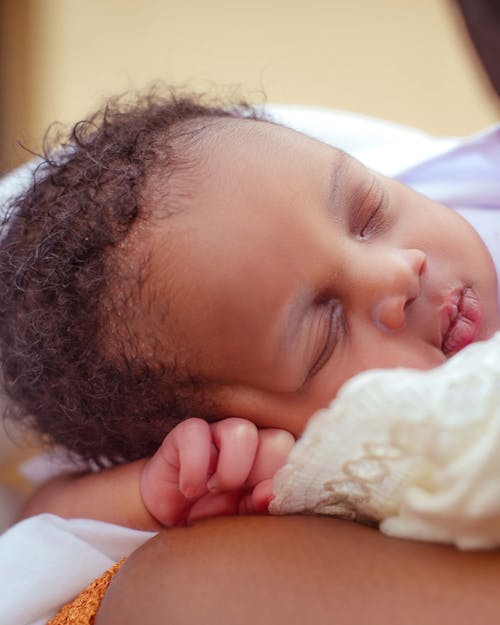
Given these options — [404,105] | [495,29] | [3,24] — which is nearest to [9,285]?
[495,29]

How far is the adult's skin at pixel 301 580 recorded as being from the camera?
47 centimetres

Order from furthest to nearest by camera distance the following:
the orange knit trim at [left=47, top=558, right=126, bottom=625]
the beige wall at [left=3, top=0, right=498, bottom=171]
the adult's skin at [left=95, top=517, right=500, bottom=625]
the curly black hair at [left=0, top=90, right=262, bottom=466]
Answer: the beige wall at [left=3, top=0, right=498, bottom=171] < the curly black hair at [left=0, top=90, right=262, bottom=466] < the orange knit trim at [left=47, top=558, right=126, bottom=625] < the adult's skin at [left=95, top=517, right=500, bottom=625]

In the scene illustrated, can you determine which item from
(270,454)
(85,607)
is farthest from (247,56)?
(85,607)

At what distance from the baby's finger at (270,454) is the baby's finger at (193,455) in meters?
0.04

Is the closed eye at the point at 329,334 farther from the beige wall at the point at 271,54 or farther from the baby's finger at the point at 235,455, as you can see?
the beige wall at the point at 271,54

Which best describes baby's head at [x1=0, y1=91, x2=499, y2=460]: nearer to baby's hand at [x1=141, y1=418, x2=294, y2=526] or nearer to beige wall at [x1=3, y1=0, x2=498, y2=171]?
baby's hand at [x1=141, y1=418, x2=294, y2=526]

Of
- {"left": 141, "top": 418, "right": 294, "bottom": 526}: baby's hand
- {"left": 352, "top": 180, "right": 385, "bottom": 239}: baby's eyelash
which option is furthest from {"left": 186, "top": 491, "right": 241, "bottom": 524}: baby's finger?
{"left": 352, "top": 180, "right": 385, "bottom": 239}: baby's eyelash

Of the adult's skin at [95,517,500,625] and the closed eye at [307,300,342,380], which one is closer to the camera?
the adult's skin at [95,517,500,625]

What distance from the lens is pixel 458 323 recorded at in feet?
2.23

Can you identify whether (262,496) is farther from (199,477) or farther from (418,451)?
(418,451)

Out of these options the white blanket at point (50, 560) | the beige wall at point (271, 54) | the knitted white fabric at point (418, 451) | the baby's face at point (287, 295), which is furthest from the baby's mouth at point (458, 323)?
the beige wall at point (271, 54)

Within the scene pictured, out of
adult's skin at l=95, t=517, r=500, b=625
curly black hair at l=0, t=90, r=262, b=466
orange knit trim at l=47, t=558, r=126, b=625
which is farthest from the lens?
curly black hair at l=0, t=90, r=262, b=466

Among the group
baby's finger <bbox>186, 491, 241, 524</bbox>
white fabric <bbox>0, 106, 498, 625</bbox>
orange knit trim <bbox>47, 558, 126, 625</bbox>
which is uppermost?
baby's finger <bbox>186, 491, 241, 524</bbox>

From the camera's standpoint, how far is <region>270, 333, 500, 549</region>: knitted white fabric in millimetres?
502
